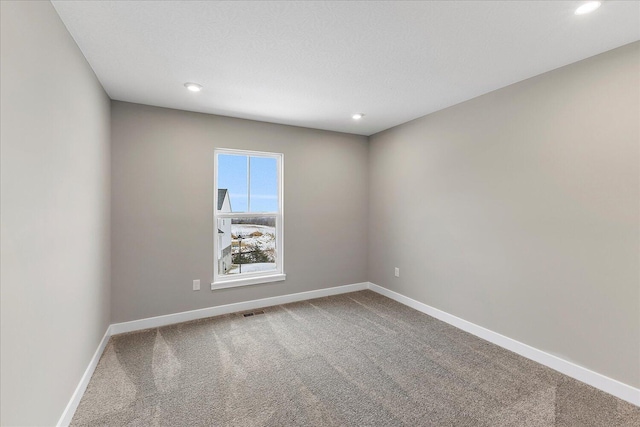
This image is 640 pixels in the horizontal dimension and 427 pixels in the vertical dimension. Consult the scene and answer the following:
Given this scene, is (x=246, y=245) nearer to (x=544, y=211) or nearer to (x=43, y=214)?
(x=43, y=214)

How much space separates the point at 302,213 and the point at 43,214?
2.77m

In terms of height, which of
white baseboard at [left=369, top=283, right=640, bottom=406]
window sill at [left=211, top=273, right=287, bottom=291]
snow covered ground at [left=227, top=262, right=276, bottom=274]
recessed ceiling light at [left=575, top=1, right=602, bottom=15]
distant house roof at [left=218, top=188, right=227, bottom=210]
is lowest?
white baseboard at [left=369, top=283, right=640, bottom=406]

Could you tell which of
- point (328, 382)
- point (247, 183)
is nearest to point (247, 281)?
point (247, 183)

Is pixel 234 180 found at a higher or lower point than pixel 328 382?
higher

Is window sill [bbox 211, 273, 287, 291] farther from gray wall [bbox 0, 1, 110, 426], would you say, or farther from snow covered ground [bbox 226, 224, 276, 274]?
gray wall [bbox 0, 1, 110, 426]

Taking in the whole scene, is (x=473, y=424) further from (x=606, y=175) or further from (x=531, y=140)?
(x=531, y=140)

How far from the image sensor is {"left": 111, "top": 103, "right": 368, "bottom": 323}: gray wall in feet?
9.69

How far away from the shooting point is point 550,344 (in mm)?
2316

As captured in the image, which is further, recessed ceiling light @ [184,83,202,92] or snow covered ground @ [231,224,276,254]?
snow covered ground @ [231,224,276,254]

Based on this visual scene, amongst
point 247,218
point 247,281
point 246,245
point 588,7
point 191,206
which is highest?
point 588,7

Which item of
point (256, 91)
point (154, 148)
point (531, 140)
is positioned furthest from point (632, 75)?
point (154, 148)

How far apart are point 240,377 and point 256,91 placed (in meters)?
2.53

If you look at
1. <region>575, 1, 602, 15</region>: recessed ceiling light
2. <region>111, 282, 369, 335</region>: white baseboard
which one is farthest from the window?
<region>575, 1, 602, 15</region>: recessed ceiling light

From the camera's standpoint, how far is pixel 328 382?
6.95ft
